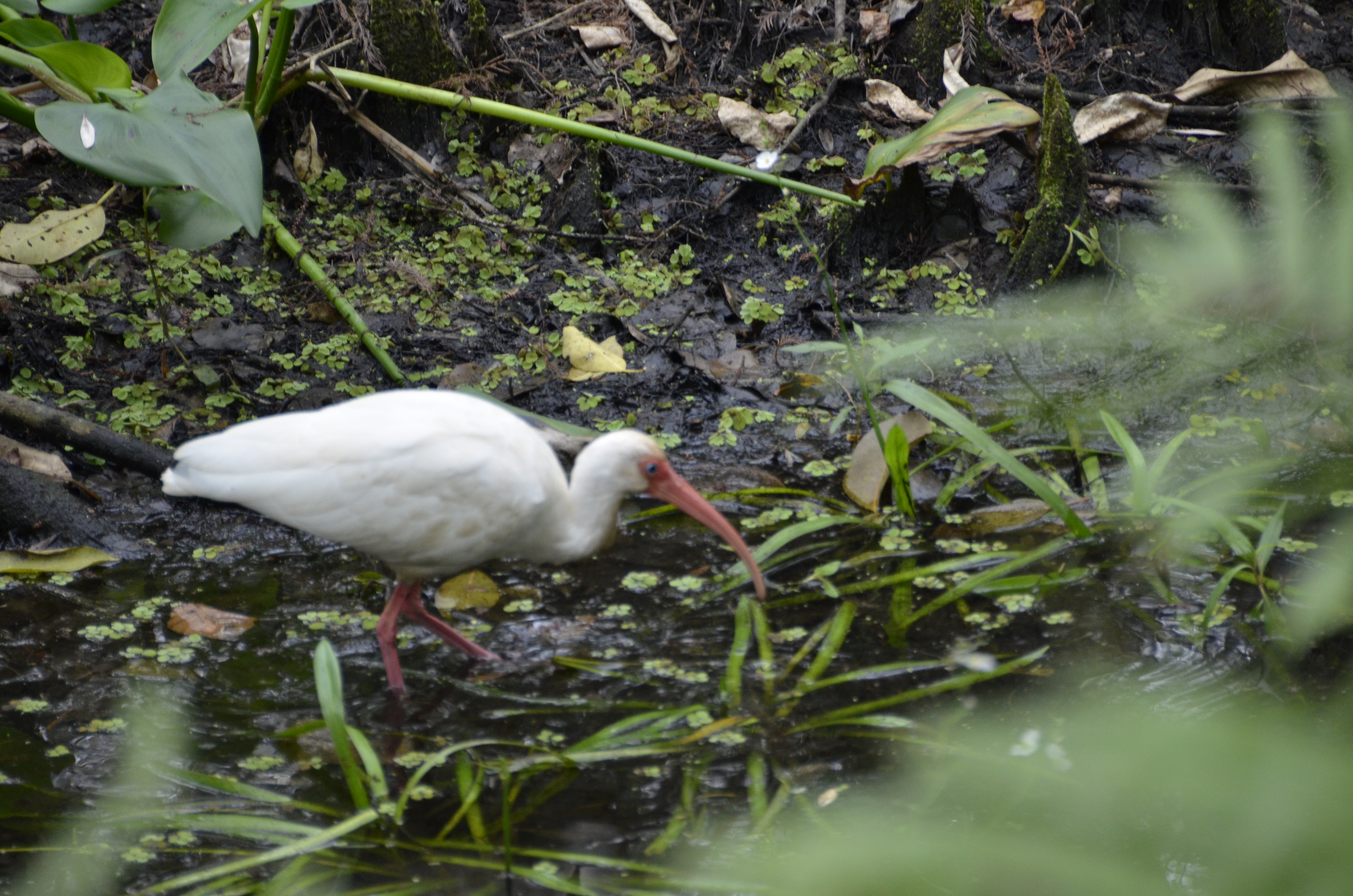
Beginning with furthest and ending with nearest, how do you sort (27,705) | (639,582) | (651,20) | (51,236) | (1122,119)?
(651,20) < (1122,119) < (51,236) < (639,582) < (27,705)

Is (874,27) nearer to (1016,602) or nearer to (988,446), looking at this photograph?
(988,446)

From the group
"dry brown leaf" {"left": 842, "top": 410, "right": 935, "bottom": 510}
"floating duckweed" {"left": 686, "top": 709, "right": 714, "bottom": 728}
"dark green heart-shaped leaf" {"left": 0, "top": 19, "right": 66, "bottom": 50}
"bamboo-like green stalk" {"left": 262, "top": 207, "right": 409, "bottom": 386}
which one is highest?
"dark green heart-shaped leaf" {"left": 0, "top": 19, "right": 66, "bottom": 50}

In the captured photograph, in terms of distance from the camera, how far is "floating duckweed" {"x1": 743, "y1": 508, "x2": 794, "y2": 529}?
351 cm

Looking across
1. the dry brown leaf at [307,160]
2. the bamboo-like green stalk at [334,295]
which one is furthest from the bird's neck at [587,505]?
the dry brown leaf at [307,160]

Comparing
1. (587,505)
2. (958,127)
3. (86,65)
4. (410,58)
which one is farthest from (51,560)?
(958,127)

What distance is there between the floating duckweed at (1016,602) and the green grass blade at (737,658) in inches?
29.0

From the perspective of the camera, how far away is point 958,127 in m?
3.71

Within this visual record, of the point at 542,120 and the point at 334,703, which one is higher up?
the point at 542,120

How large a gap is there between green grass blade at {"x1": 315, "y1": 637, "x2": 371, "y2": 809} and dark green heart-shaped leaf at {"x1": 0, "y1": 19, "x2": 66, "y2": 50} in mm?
2392

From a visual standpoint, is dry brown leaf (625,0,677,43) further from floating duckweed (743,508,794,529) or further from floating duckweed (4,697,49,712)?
floating duckweed (4,697,49,712)

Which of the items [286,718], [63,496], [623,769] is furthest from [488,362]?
[623,769]

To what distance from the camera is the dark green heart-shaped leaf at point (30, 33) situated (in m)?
3.35

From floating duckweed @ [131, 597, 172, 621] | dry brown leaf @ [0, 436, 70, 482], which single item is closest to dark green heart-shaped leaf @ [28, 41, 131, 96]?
dry brown leaf @ [0, 436, 70, 482]

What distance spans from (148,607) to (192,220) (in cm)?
144
